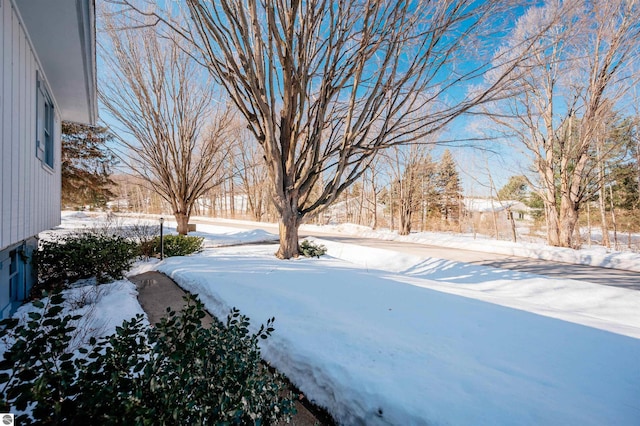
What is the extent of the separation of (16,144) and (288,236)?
458 centimetres

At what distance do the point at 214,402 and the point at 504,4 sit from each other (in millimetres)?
6821

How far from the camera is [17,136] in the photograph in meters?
3.18

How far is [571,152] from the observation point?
33.1 ft

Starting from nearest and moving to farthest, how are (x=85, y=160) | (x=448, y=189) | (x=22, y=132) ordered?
(x=22, y=132)
(x=85, y=160)
(x=448, y=189)

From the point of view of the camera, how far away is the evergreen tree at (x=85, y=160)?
13.7 m

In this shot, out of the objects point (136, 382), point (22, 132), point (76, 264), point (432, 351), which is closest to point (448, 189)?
point (432, 351)

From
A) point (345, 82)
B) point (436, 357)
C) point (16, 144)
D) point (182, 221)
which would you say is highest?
point (345, 82)

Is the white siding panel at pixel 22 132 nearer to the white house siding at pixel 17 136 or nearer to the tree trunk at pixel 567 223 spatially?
the white house siding at pixel 17 136

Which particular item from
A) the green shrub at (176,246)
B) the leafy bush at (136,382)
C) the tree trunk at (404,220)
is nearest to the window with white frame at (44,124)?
the green shrub at (176,246)

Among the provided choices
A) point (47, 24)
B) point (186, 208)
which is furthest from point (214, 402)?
point (186, 208)

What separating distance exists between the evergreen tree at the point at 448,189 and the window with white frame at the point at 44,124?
25109 mm

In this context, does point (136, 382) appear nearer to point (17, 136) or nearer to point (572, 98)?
point (17, 136)

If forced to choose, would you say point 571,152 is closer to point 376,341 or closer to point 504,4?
point 504,4

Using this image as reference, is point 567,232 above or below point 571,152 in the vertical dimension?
below
